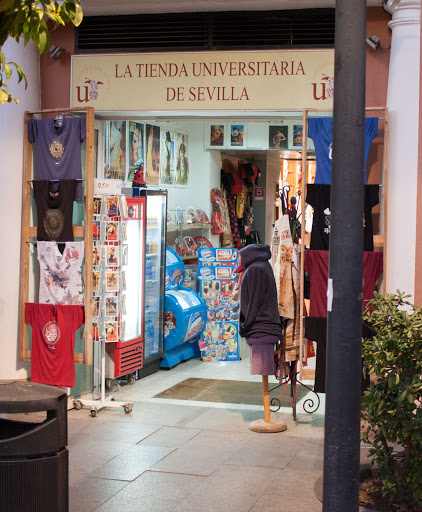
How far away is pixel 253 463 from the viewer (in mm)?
6582

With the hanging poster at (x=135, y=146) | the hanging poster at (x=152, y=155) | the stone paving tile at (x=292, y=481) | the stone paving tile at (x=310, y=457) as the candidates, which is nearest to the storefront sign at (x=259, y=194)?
the hanging poster at (x=152, y=155)

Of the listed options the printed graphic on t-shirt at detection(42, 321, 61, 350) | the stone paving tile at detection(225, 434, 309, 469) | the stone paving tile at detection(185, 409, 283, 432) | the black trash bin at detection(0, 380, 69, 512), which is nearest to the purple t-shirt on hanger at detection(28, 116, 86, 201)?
the printed graphic on t-shirt at detection(42, 321, 61, 350)

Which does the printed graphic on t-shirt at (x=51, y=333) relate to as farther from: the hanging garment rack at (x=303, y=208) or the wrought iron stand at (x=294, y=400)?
the hanging garment rack at (x=303, y=208)

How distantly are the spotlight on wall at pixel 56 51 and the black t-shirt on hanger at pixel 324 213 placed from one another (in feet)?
9.94

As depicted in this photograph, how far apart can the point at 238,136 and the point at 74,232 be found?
196 inches

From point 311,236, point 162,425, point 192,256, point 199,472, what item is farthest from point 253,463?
point 192,256

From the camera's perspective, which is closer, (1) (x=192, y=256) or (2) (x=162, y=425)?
(2) (x=162, y=425)

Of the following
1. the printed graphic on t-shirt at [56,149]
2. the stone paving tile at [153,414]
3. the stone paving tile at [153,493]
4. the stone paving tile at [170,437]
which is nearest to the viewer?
the stone paving tile at [153,493]

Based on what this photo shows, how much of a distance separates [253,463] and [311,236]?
2.32 meters

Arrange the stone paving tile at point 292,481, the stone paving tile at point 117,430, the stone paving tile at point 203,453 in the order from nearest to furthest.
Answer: the stone paving tile at point 292,481 < the stone paving tile at point 203,453 < the stone paving tile at point 117,430

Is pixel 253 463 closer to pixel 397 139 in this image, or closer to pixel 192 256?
pixel 397 139

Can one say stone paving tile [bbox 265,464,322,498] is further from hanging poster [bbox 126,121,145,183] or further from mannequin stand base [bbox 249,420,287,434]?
hanging poster [bbox 126,121,145,183]

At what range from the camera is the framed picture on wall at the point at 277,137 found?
12.3 metres

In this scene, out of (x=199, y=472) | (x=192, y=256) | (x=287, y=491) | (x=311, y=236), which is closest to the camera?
(x=287, y=491)
